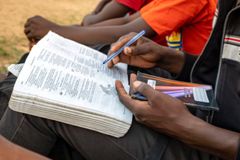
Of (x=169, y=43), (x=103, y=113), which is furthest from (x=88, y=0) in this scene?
(x=103, y=113)

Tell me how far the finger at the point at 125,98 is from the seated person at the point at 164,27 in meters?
0.66

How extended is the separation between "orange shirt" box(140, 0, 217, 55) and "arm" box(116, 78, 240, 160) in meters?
0.77

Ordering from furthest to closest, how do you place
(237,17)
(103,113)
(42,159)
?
(237,17), (103,113), (42,159)

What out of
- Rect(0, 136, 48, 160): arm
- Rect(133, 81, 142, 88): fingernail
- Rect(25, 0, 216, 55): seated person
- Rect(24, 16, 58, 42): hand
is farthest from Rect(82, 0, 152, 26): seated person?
Rect(0, 136, 48, 160): arm

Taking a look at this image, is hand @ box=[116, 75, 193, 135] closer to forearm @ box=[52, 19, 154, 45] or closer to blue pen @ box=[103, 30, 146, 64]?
blue pen @ box=[103, 30, 146, 64]

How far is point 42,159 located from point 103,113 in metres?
0.21

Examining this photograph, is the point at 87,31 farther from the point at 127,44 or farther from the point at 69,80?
the point at 69,80

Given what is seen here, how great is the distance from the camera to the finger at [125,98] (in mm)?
1268

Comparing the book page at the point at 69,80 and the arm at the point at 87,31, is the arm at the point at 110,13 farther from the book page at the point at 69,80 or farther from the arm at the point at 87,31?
the book page at the point at 69,80

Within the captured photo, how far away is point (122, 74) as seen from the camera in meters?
1.60

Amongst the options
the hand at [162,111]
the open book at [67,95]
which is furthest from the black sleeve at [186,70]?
the hand at [162,111]

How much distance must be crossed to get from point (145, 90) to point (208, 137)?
218 mm

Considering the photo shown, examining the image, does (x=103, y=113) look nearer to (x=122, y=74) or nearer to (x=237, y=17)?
(x=122, y=74)

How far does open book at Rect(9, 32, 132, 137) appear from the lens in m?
1.20
